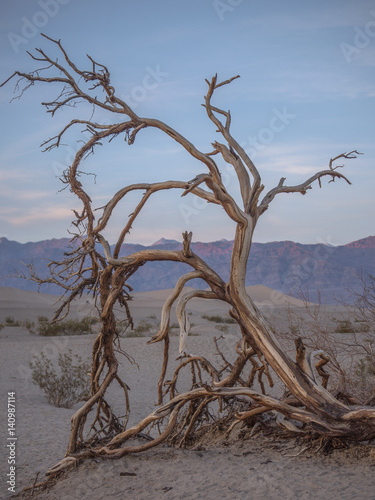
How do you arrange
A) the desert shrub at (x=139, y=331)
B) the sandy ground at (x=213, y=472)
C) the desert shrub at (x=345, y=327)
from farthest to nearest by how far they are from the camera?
the desert shrub at (x=139, y=331) < the desert shrub at (x=345, y=327) < the sandy ground at (x=213, y=472)

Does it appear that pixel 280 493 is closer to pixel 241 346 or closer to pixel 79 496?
pixel 79 496

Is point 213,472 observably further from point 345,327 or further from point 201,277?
point 345,327

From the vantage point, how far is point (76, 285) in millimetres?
6668

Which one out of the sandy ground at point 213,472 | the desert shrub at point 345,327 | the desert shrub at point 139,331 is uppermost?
the desert shrub at point 345,327

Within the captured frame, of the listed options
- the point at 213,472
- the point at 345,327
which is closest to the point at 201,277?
the point at 213,472

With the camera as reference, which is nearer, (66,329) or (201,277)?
(201,277)

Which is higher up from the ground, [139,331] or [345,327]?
[345,327]

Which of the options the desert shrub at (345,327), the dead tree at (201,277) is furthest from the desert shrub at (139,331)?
the dead tree at (201,277)

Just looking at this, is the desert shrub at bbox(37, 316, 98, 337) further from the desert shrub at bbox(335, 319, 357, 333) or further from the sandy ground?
the sandy ground

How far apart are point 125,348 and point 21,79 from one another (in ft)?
47.0

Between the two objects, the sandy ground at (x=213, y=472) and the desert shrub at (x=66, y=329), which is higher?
the sandy ground at (x=213, y=472)

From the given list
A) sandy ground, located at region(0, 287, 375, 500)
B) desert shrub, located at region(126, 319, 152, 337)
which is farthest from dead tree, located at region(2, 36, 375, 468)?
desert shrub, located at region(126, 319, 152, 337)

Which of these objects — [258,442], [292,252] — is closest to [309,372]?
[258,442]

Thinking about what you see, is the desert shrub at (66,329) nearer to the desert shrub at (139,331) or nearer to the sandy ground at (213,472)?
the desert shrub at (139,331)
